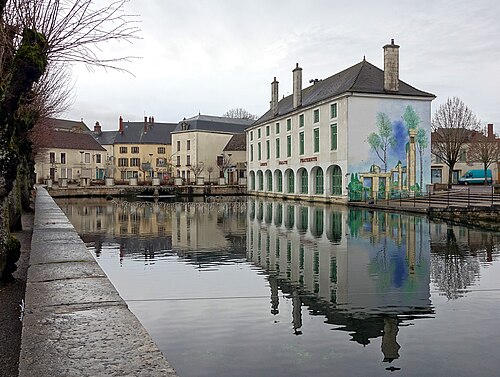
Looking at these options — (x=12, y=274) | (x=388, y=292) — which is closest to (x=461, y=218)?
(x=388, y=292)

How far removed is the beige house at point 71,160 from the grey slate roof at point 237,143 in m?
16.5

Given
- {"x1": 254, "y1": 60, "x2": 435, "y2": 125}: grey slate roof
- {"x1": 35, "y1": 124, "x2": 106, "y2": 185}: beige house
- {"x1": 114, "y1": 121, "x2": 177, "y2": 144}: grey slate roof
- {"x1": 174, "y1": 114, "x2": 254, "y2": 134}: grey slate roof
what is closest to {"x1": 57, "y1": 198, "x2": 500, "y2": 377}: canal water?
{"x1": 254, "y1": 60, "x2": 435, "y2": 125}: grey slate roof

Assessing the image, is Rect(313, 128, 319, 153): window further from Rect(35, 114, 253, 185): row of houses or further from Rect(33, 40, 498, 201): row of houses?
Rect(35, 114, 253, 185): row of houses

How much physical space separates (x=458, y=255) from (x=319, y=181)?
25.6 meters

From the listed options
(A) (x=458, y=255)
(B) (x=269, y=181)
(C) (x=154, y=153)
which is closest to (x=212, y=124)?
(C) (x=154, y=153)

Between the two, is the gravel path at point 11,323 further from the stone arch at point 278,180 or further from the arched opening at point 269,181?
the arched opening at point 269,181

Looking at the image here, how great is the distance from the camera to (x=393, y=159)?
3347 centimetres

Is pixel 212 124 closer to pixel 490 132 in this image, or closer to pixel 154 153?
pixel 154 153

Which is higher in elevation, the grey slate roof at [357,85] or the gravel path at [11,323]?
the grey slate roof at [357,85]

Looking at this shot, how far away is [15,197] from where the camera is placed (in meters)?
12.1

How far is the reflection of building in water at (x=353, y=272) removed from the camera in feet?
21.7

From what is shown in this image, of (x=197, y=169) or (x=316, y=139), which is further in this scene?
(x=197, y=169)

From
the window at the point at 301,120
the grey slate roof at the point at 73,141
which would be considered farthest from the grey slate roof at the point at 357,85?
the grey slate roof at the point at 73,141

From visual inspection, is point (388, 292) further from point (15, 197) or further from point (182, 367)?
point (15, 197)
